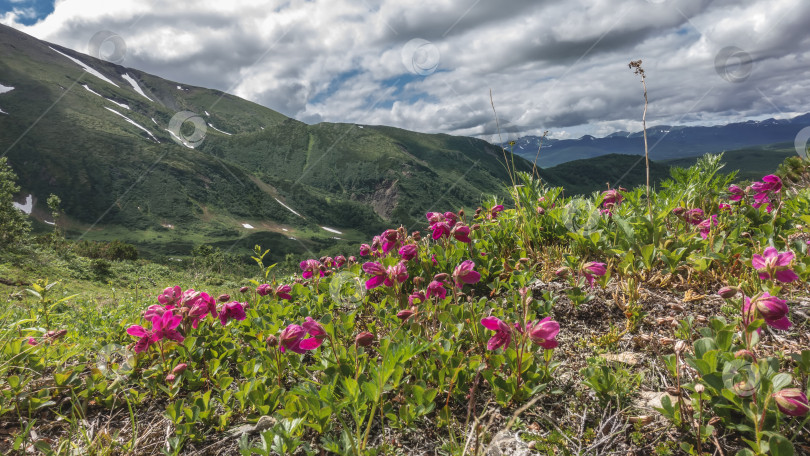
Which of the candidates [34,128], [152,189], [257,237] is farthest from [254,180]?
[34,128]

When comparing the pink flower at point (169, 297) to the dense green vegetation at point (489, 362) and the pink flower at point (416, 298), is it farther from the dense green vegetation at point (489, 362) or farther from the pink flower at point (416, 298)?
the pink flower at point (416, 298)

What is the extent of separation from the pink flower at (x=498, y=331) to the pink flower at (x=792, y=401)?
3.52ft

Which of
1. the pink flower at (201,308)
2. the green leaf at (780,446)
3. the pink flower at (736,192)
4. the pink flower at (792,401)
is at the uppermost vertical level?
the pink flower at (736,192)

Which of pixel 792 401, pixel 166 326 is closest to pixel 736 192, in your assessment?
pixel 792 401

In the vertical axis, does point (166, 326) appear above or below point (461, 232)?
below

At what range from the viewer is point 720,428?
179 centimetres

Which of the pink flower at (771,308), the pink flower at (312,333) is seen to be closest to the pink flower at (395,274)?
the pink flower at (312,333)

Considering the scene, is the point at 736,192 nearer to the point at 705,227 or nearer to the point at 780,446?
the point at 705,227

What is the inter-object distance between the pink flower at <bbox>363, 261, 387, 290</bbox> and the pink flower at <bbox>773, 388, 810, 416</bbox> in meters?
2.23

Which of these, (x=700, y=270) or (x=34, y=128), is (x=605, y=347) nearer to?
(x=700, y=270)

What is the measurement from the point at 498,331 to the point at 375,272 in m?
1.12

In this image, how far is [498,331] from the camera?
7.09 ft

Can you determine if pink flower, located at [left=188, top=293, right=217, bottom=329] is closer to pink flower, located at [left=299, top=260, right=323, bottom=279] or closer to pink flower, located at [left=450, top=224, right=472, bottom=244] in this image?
pink flower, located at [left=299, top=260, right=323, bottom=279]

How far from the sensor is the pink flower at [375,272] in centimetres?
291
